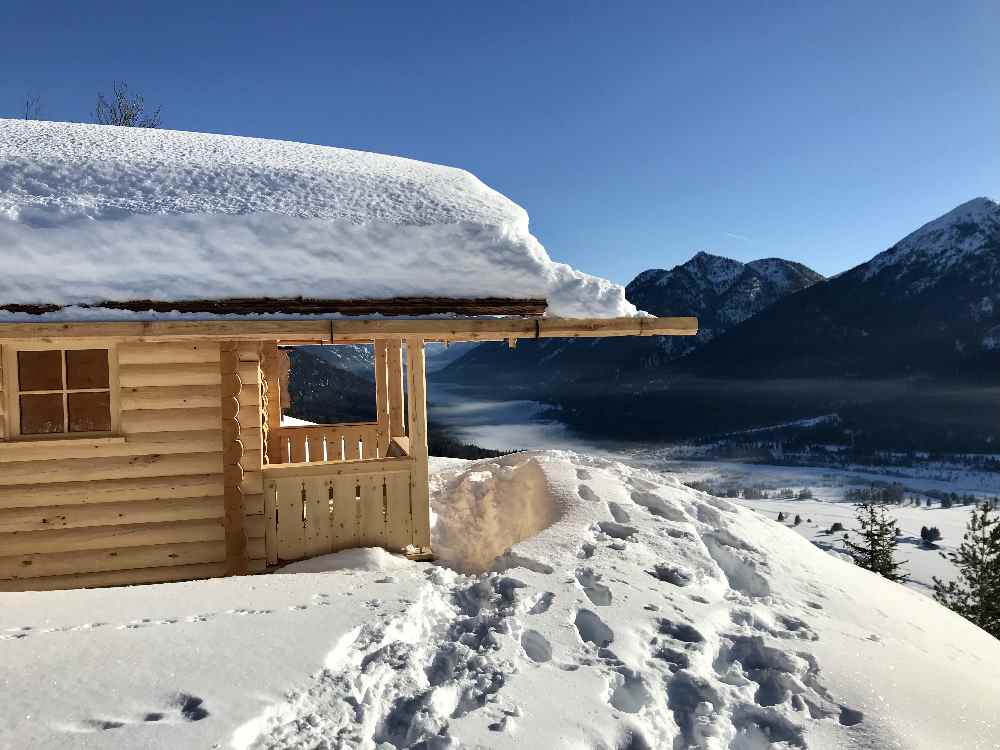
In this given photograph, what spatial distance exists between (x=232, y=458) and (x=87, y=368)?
12.3ft

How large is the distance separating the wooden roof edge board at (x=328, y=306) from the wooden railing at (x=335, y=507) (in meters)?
1.51

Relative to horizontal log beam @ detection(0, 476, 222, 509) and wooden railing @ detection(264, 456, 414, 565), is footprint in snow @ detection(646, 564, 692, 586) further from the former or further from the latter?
horizontal log beam @ detection(0, 476, 222, 509)

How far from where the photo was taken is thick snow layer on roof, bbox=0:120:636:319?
5.02 meters

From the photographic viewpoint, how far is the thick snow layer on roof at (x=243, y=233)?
502 centimetres

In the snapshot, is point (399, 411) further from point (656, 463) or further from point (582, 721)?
point (656, 463)

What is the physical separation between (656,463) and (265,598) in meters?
161

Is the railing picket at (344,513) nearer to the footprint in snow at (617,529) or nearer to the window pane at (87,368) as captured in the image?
the footprint in snow at (617,529)

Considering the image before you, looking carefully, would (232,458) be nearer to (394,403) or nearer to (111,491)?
(111,491)

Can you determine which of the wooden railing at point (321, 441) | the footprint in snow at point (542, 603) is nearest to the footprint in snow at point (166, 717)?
the footprint in snow at point (542, 603)

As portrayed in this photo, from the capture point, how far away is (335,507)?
18.4ft

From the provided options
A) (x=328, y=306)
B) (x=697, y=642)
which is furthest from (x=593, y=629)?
(x=328, y=306)

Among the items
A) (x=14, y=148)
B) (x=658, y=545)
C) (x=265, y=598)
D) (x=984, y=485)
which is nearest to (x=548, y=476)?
(x=658, y=545)

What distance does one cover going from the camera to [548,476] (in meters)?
7.12

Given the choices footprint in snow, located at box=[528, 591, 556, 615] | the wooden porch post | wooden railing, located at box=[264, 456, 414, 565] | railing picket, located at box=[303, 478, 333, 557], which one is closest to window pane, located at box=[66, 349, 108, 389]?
wooden railing, located at box=[264, 456, 414, 565]
